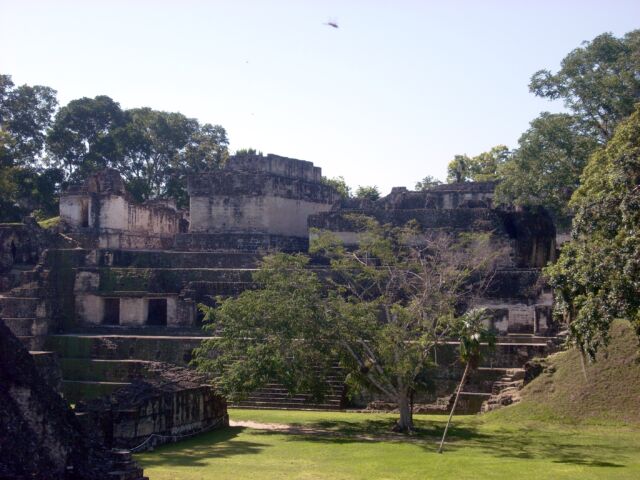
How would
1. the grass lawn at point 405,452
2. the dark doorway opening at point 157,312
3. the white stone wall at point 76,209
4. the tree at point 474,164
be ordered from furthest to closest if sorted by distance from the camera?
the tree at point 474,164, the white stone wall at point 76,209, the dark doorway opening at point 157,312, the grass lawn at point 405,452

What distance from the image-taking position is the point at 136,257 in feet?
108

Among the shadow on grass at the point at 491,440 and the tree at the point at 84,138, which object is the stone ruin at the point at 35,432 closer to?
the shadow on grass at the point at 491,440

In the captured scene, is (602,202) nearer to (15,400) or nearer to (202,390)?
(202,390)

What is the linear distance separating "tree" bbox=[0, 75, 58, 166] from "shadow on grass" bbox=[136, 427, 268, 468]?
114 ft

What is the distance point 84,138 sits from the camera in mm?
53094

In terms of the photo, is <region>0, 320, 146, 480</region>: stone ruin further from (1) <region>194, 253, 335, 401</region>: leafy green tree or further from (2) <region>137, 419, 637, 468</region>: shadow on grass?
(1) <region>194, 253, 335, 401</region>: leafy green tree

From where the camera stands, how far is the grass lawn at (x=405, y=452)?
14695mm

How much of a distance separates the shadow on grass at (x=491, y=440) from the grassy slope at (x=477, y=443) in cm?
2

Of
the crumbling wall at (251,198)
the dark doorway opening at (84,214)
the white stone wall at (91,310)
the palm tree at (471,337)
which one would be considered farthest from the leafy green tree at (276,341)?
the dark doorway opening at (84,214)

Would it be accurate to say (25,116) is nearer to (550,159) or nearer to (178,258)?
(178,258)

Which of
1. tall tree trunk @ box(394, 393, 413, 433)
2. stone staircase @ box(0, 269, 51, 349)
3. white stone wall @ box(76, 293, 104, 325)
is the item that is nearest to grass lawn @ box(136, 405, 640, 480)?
tall tree trunk @ box(394, 393, 413, 433)

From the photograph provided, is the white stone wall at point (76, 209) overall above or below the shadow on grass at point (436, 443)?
above

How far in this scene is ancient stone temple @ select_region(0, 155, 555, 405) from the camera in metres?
27.4

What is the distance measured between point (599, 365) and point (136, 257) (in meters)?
17.6
